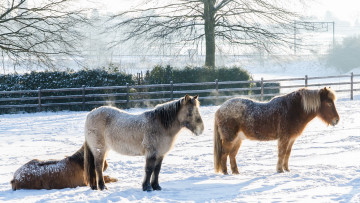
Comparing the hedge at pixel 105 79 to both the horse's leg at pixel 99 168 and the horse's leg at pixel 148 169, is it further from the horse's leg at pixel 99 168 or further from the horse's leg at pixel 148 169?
the horse's leg at pixel 148 169

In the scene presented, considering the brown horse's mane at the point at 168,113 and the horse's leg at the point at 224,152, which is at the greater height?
the brown horse's mane at the point at 168,113

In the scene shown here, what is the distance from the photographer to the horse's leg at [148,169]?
633 centimetres

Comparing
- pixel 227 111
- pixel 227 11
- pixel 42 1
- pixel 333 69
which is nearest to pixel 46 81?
pixel 42 1

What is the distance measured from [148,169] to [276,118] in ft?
9.20

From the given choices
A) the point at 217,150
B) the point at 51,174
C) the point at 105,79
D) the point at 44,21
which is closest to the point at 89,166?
the point at 51,174

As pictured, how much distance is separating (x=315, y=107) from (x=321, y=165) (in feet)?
4.06

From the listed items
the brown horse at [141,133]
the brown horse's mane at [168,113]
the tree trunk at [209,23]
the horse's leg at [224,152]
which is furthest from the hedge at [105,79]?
the brown horse's mane at [168,113]

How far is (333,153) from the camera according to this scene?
963cm

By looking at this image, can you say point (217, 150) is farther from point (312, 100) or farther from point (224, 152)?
point (312, 100)

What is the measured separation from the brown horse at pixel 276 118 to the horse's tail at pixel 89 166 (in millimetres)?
2359

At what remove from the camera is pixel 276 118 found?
792 cm

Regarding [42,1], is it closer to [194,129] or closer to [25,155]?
[25,155]

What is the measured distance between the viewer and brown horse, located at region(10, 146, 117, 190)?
6762 millimetres

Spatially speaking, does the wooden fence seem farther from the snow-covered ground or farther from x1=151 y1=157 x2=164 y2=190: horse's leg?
x1=151 y1=157 x2=164 y2=190: horse's leg
